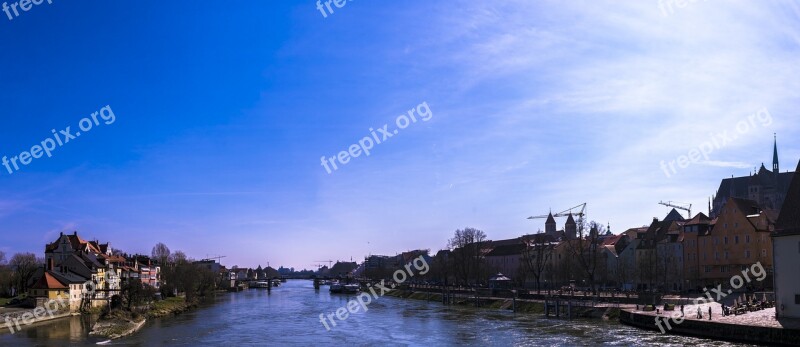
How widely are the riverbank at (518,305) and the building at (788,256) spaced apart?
21.7 meters

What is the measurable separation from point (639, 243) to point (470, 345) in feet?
270

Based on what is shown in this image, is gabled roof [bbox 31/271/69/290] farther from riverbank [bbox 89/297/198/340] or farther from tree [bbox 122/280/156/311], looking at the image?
riverbank [bbox 89/297/198/340]

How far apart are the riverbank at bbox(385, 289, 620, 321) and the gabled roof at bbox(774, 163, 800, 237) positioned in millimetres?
22840

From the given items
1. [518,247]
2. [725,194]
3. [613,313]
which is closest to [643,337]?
[613,313]

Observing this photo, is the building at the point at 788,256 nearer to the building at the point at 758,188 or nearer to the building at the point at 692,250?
the building at the point at 692,250

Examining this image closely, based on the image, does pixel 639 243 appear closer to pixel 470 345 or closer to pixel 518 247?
pixel 518 247

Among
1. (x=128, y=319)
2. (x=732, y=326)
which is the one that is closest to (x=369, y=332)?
(x=128, y=319)

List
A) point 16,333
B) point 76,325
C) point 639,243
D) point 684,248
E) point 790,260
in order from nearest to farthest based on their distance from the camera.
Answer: point 790,260 < point 16,333 < point 76,325 < point 684,248 < point 639,243

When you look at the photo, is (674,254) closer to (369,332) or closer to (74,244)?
(369,332)

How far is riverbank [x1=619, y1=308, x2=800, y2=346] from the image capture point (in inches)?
1833

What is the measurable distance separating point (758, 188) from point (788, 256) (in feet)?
427

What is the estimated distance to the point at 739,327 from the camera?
165 feet

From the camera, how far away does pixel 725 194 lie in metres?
179

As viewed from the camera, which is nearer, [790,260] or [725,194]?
[790,260]
